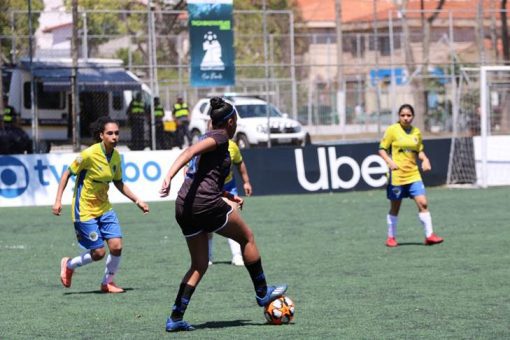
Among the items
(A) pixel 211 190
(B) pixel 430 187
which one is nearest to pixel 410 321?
(A) pixel 211 190

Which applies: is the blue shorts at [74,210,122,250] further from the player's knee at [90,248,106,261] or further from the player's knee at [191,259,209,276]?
the player's knee at [191,259,209,276]

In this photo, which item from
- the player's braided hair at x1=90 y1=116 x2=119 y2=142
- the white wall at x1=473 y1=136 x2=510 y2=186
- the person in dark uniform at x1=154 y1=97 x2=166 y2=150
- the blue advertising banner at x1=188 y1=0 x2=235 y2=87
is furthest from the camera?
the person in dark uniform at x1=154 y1=97 x2=166 y2=150

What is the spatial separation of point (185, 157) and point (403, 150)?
7.76 meters

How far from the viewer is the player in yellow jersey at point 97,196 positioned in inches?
435

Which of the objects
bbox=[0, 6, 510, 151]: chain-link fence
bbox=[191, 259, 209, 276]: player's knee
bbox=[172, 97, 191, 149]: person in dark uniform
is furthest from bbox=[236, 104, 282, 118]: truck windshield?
bbox=[191, 259, 209, 276]: player's knee

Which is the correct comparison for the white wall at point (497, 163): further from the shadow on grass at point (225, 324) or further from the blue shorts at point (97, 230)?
the shadow on grass at point (225, 324)

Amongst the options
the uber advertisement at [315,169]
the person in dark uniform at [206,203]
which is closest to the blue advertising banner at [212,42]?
the uber advertisement at [315,169]

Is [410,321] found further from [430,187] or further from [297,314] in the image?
[430,187]

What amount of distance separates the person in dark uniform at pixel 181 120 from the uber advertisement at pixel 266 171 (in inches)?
422

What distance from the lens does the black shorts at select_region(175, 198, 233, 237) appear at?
341 inches

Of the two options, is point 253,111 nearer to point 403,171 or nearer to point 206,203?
point 403,171

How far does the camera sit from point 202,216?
868 cm

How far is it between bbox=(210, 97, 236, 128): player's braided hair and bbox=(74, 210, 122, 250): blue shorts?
290cm

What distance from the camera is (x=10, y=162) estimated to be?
23.0 metres
